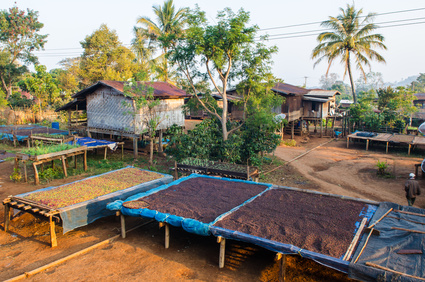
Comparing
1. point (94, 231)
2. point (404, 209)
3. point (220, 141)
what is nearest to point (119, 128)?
point (220, 141)

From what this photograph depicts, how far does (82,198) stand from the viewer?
332 inches

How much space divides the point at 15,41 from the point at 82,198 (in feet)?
122

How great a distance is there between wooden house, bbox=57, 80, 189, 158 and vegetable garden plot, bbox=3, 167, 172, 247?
6.86m

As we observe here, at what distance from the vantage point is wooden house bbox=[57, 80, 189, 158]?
1739cm

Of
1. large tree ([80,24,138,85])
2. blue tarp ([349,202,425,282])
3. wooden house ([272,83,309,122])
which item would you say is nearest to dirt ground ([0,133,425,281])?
blue tarp ([349,202,425,282])

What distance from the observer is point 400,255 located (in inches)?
210

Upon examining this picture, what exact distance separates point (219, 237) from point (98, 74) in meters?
26.3

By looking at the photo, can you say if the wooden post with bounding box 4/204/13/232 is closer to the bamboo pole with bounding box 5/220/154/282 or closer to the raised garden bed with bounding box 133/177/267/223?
the bamboo pole with bounding box 5/220/154/282

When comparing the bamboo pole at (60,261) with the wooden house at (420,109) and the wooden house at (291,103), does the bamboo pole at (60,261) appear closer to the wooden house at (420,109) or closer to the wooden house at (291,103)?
the wooden house at (291,103)

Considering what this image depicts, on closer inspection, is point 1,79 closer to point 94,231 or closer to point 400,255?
point 94,231

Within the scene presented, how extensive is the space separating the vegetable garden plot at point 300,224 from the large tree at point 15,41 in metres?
38.4

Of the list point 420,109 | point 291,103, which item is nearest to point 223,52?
point 291,103

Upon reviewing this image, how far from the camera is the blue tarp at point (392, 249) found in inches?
191

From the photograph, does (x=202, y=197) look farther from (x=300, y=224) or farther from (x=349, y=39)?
(x=349, y=39)
